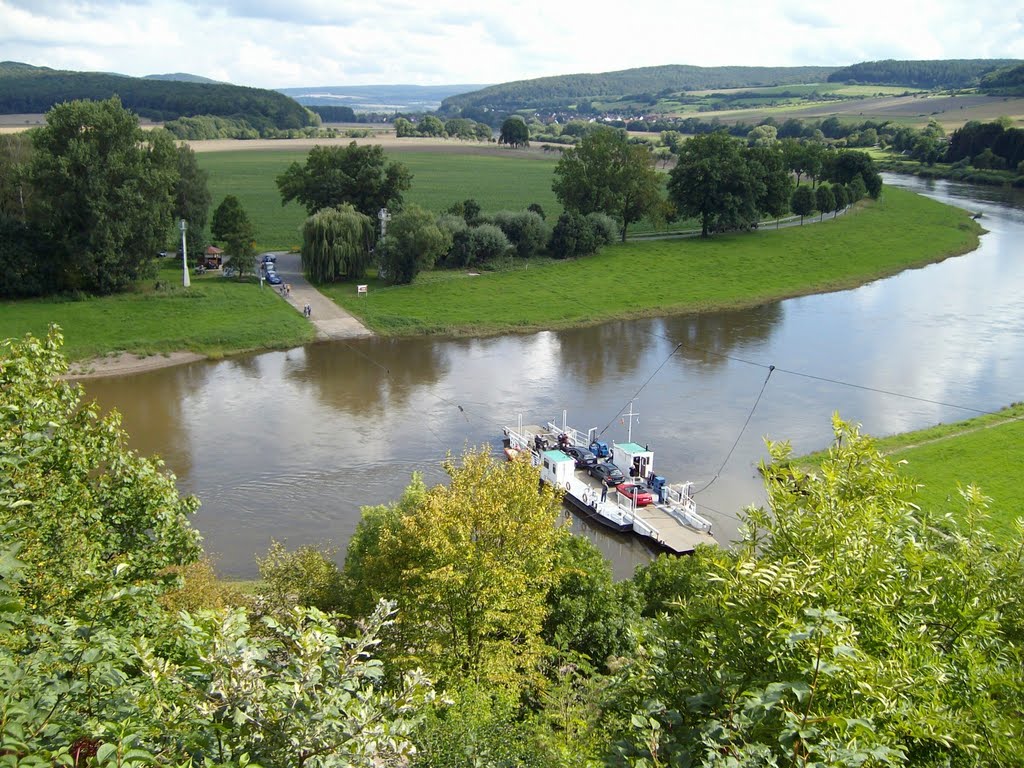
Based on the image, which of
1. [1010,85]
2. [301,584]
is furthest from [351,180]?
[1010,85]

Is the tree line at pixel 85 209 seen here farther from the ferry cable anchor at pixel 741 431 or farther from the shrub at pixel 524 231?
the ferry cable anchor at pixel 741 431

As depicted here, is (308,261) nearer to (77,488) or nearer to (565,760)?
(77,488)

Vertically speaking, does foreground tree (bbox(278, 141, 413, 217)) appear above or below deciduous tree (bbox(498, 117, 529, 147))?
below

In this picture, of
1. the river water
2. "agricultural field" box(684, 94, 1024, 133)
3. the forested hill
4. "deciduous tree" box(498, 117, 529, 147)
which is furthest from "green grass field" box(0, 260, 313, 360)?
the forested hill

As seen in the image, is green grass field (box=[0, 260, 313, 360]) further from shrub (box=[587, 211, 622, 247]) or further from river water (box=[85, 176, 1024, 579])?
shrub (box=[587, 211, 622, 247])

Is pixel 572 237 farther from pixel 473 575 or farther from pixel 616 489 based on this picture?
pixel 473 575
